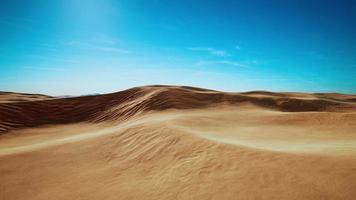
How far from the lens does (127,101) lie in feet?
76.3

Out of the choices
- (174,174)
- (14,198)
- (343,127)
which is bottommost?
(14,198)

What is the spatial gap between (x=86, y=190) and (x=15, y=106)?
62.5 feet

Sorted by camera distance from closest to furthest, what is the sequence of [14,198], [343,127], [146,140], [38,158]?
[14,198] < [38,158] < [146,140] < [343,127]

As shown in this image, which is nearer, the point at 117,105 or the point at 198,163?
the point at 198,163

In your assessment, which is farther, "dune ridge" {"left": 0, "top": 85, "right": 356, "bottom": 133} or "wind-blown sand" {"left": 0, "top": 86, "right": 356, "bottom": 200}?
"dune ridge" {"left": 0, "top": 85, "right": 356, "bottom": 133}

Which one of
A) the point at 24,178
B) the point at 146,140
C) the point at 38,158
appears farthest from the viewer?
the point at 146,140

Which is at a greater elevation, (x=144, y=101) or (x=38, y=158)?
(x=144, y=101)

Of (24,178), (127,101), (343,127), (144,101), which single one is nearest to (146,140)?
(24,178)

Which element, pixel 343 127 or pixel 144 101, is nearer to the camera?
pixel 343 127

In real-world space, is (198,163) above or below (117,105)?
below

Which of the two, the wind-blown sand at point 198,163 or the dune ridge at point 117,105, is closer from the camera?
the wind-blown sand at point 198,163

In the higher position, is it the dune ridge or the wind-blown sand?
the dune ridge

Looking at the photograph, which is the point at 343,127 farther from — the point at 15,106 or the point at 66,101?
the point at 15,106

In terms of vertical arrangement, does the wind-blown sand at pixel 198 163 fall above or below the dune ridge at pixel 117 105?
below
